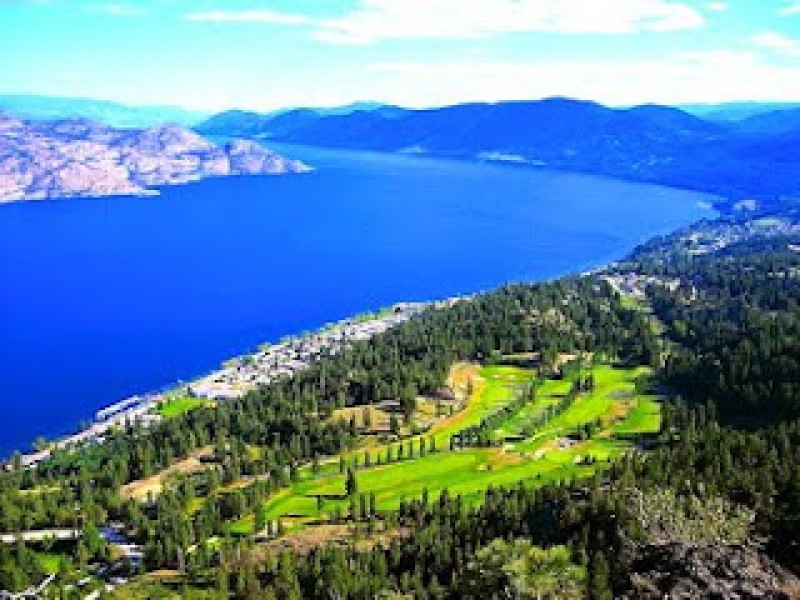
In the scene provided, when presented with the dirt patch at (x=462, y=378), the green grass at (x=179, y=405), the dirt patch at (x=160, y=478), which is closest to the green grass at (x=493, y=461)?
the dirt patch at (x=462, y=378)

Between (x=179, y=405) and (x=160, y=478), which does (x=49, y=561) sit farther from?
(x=179, y=405)

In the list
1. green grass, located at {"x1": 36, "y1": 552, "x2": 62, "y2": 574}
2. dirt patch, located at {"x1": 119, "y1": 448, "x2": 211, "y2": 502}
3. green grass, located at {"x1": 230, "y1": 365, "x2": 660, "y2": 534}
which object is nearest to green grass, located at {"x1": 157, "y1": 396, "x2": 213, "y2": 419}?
dirt patch, located at {"x1": 119, "y1": 448, "x2": 211, "y2": 502}

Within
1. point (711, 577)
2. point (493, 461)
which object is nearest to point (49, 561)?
point (493, 461)

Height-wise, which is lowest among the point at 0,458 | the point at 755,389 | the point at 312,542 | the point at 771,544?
the point at 0,458

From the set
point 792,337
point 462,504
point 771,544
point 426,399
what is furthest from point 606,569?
point 792,337

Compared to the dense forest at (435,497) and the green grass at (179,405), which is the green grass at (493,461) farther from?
the green grass at (179,405)

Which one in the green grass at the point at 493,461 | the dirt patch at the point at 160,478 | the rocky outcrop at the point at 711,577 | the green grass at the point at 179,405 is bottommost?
the green grass at the point at 179,405

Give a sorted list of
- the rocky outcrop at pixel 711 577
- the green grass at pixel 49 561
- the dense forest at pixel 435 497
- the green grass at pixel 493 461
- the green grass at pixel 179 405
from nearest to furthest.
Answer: the rocky outcrop at pixel 711 577
the dense forest at pixel 435 497
the green grass at pixel 49 561
the green grass at pixel 493 461
the green grass at pixel 179 405

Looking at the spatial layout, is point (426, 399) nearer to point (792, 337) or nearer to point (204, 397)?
point (204, 397)
